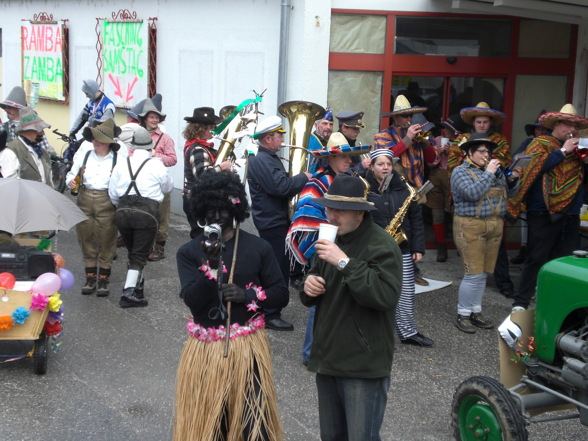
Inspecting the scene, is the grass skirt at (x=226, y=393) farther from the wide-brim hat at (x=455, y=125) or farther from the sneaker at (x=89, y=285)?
the wide-brim hat at (x=455, y=125)

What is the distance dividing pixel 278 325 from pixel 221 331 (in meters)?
3.31

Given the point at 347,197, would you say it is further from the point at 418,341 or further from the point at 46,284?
the point at 418,341

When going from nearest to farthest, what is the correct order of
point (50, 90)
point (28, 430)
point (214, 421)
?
point (214, 421)
point (28, 430)
point (50, 90)

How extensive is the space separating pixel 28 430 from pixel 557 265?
3.58 metres

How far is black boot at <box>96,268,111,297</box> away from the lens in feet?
27.7

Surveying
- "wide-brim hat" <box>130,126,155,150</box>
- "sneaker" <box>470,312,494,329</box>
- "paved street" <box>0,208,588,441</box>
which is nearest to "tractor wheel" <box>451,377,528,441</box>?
"paved street" <box>0,208,588,441</box>

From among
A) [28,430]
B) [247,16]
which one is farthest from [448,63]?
[28,430]

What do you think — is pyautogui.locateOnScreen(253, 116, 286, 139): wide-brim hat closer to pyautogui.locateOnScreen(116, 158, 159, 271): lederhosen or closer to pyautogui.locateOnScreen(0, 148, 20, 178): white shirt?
pyautogui.locateOnScreen(116, 158, 159, 271): lederhosen

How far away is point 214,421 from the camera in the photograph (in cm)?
421

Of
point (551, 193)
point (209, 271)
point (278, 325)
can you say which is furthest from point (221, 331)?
point (551, 193)

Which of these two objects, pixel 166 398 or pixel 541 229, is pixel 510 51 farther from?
pixel 166 398

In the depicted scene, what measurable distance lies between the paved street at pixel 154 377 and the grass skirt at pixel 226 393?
108 cm

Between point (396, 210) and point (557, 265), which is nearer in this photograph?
point (557, 265)

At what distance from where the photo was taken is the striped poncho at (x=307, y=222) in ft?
21.0
